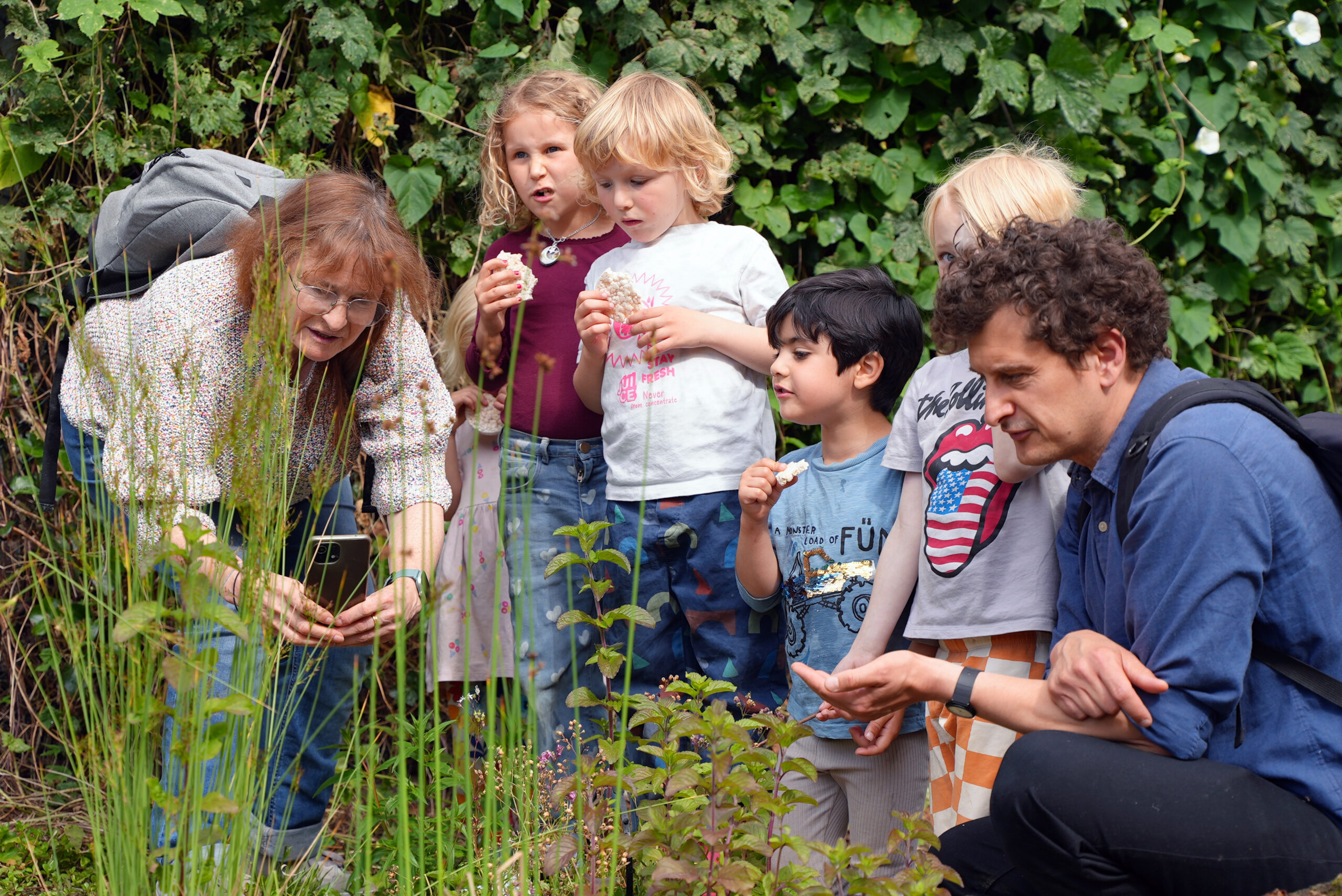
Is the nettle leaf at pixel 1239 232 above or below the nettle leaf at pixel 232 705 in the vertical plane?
above

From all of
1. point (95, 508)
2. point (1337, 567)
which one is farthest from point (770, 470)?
point (95, 508)

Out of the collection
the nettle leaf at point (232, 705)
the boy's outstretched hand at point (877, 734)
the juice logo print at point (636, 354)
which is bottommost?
the boy's outstretched hand at point (877, 734)

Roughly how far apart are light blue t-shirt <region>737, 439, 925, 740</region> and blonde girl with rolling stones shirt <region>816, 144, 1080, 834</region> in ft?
0.21

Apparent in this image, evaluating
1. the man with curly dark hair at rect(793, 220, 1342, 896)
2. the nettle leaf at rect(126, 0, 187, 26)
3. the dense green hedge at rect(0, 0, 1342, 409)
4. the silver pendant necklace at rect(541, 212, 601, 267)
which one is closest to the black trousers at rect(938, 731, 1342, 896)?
the man with curly dark hair at rect(793, 220, 1342, 896)

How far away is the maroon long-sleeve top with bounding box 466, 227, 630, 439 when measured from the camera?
8.88ft

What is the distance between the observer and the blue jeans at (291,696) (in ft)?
5.68

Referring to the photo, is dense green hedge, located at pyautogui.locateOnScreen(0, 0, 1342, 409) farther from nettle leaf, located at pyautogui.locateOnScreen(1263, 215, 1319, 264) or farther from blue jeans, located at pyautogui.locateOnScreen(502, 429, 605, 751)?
blue jeans, located at pyautogui.locateOnScreen(502, 429, 605, 751)

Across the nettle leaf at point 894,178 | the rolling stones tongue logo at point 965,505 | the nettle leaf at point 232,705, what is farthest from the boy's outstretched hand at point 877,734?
the nettle leaf at point 894,178

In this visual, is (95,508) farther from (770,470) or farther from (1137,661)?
(1137,661)

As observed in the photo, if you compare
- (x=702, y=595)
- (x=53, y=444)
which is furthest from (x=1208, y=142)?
(x=53, y=444)

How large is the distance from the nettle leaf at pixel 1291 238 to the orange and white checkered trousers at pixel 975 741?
87.4 inches

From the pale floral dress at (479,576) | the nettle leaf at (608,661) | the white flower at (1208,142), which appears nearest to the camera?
the nettle leaf at (608,661)

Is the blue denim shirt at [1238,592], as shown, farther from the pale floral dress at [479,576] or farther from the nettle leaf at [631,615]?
the pale floral dress at [479,576]

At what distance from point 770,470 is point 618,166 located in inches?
33.9
